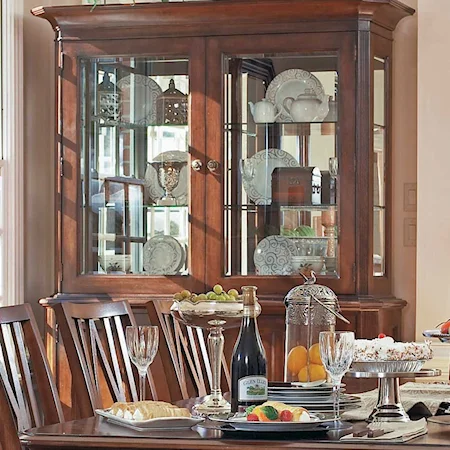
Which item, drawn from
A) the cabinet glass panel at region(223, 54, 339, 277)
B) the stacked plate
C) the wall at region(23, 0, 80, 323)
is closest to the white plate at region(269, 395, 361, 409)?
the stacked plate

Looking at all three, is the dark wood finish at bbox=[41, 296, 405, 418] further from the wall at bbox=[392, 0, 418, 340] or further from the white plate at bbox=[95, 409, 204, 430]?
the white plate at bbox=[95, 409, 204, 430]

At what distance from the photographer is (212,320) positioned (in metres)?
2.52

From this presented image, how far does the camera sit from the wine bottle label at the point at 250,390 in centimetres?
223

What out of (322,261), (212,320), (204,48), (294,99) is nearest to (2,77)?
(204,48)

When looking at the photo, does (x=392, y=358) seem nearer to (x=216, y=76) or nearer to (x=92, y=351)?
(x=92, y=351)

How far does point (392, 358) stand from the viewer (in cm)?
231

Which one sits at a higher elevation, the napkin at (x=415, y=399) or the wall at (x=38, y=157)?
the wall at (x=38, y=157)

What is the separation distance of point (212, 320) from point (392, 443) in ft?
2.13

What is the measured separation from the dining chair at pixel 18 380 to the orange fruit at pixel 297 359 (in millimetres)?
566

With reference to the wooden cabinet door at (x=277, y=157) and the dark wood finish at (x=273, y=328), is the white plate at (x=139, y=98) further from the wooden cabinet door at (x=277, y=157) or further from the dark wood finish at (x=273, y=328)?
the dark wood finish at (x=273, y=328)

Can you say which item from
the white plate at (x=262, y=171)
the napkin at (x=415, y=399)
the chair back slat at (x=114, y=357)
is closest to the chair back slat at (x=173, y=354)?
the chair back slat at (x=114, y=357)

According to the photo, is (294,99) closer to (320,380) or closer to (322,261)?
(322,261)

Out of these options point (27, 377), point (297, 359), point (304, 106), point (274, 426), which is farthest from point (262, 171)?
point (274, 426)

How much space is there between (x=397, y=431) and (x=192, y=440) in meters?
0.40
